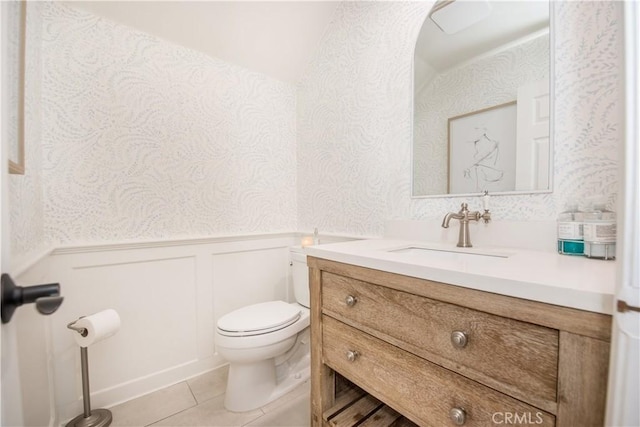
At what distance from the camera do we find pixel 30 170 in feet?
3.48

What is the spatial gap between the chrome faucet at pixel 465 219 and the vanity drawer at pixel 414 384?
1.80 feet

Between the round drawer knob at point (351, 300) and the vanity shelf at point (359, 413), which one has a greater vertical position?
the round drawer knob at point (351, 300)

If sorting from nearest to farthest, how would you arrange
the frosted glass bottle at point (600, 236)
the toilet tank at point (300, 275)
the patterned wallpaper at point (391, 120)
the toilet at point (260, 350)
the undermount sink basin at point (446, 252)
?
the frosted glass bottle at point (600, 236)
the patterned wallpaper at point (391, 120)
the undermount sink basin at point (446, 252)
the toilet at point (260, 350)
the toilet tank at point (300, 275)

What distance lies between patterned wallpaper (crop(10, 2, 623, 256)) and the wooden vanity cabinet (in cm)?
63

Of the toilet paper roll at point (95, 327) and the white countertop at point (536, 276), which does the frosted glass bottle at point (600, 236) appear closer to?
the white countertop at point (536, 276)

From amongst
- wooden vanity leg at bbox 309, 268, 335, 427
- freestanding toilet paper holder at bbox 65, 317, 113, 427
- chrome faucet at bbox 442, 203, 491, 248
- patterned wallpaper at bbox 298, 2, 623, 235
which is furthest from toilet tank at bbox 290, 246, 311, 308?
freestanding toilet paper holder at bbox 65, 317, 113, 427

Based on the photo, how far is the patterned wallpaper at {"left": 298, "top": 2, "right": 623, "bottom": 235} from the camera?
0.86m

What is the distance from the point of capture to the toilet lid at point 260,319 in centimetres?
131

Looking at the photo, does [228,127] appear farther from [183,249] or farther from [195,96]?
[183,249]


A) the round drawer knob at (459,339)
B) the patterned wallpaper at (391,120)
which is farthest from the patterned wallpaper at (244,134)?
the round drawer knob at (459,339)

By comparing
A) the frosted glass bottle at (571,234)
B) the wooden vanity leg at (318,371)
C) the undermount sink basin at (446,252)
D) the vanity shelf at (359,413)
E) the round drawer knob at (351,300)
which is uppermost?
the frosted glass bottle at (571,234)

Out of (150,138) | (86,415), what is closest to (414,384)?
(86,415)

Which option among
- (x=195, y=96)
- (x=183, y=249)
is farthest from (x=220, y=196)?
(x=195, y=96)

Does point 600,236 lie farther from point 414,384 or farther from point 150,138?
point 150,138
